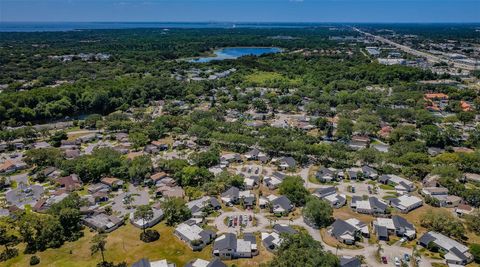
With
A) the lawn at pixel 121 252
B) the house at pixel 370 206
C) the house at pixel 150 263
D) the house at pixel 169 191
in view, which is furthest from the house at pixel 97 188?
the house at pixel 370 206

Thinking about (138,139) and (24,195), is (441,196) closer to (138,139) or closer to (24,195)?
(138,139)

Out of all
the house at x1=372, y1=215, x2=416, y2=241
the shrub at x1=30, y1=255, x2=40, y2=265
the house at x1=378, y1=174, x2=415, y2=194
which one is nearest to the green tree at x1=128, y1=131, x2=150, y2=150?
the shrub at x1=30, y1=255, x2=40, y2=265

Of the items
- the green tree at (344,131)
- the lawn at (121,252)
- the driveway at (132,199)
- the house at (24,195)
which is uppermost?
the green tree at (344,131)

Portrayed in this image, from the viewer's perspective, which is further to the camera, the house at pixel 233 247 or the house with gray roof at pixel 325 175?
the house with gray roof at pixel 325 175

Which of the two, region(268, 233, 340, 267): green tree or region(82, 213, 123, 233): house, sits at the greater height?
region(268, 233, 340, 267): green tree

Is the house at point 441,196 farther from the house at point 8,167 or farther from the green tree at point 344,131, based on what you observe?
the house at point 8,167

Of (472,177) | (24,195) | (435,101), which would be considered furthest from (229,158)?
(435,101)

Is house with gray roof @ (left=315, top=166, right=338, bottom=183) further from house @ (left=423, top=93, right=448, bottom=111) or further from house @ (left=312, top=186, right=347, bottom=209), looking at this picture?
house @ (left=423, top=93, right=448, bottom=111)
